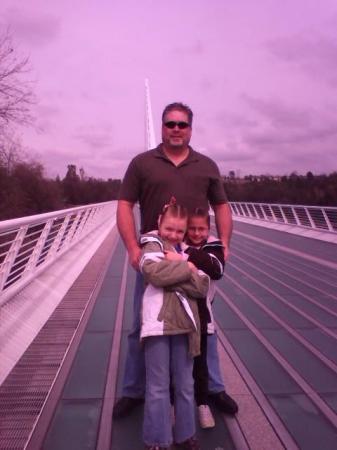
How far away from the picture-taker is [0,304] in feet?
12.2

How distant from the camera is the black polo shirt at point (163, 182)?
104 inches

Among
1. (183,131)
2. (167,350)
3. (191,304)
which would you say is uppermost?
(183,131)

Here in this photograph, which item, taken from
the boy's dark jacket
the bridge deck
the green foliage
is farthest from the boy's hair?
the green foliage

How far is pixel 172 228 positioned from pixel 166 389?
0.80 metres

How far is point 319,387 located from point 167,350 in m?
1.43

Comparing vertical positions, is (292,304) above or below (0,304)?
below

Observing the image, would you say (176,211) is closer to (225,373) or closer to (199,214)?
(199,214)

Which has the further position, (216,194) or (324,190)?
(324,190)

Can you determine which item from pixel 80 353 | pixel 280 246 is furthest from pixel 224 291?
pixel 280 246

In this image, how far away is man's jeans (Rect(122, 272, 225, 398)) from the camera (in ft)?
9.29

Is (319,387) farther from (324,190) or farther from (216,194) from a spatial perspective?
(324,190)

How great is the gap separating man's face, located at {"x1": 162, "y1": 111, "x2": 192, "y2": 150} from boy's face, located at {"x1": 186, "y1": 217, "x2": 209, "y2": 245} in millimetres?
433

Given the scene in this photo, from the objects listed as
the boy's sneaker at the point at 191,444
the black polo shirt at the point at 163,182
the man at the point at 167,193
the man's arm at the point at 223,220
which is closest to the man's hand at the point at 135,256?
the man at the point at 167,193

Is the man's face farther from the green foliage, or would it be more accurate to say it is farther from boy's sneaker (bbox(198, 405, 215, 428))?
the green foliage
